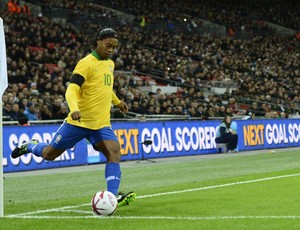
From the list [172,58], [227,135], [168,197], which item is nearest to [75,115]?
[168,197]

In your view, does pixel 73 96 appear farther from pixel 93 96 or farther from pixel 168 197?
pixel 168 197

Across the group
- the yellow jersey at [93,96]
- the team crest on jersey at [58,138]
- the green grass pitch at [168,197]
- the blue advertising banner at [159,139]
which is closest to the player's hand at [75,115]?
the yellow jersey at [93,96]

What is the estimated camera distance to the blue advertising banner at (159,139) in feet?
66.0

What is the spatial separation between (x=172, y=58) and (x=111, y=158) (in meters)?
33.0

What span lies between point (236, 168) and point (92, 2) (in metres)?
32.8

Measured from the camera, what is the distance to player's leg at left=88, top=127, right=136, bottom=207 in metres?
10.2

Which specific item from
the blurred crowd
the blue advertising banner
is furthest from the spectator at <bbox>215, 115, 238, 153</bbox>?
the blurred crowd

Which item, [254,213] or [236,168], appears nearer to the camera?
[254,213]

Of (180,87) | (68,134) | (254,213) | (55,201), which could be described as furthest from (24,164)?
(180,87)

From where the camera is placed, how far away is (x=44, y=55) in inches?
1246

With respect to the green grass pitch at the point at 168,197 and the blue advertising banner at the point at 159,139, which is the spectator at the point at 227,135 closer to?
the blue advertising banner at the point at 159,139

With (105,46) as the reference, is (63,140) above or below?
below

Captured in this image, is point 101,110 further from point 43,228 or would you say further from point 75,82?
point 43,228

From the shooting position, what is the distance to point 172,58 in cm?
4306
